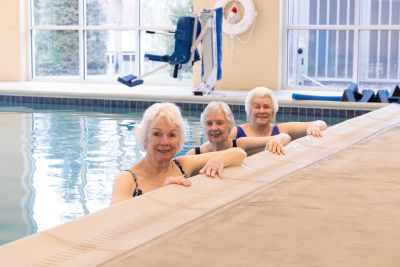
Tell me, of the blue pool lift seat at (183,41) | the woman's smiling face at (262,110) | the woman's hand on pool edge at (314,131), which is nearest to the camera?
the woman's smiling face at (262,110)

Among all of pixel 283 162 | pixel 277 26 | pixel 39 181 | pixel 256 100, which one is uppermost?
pixel 277 26

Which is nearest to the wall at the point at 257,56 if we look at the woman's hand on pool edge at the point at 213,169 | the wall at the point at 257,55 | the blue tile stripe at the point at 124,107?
the wall at the point at 257,55

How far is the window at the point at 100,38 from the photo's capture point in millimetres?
13758

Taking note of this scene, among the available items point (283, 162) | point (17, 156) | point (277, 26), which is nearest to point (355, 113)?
point (277, 26)

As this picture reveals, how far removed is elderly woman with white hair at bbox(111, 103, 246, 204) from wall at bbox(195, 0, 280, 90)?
9.02 meters

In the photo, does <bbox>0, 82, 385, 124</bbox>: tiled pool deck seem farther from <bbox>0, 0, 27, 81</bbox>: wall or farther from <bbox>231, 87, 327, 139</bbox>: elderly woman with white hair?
<bbox>231, 87, 327, 139</bbox>: elderly woman with white hair

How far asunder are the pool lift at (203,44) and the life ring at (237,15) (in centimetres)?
135

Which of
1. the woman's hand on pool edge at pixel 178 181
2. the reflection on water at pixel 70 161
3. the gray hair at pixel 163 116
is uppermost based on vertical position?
the gray hair at pixel 163 116

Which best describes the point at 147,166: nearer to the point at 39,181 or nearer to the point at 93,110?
the point at 39,181

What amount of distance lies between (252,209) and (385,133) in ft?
9.58

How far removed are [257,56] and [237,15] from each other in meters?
0.78

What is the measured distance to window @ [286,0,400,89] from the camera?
40.9ft

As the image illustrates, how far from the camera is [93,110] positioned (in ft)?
34.2

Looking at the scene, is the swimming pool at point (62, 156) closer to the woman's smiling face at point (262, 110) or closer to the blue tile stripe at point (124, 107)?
the blue tile stripe at point (124, 107)
